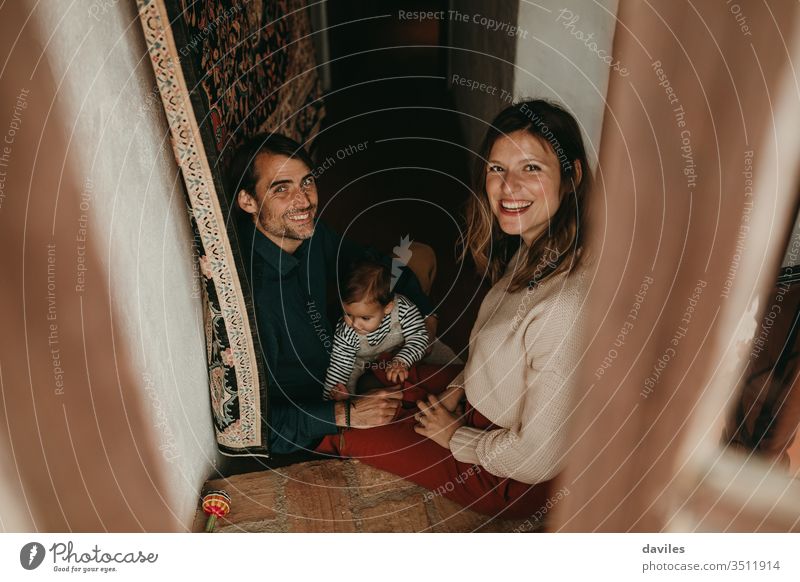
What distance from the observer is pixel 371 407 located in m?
0.69

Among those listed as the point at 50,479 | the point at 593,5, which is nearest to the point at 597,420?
the point at 593,5

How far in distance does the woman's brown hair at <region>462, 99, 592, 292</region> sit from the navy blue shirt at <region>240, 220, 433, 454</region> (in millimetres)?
90

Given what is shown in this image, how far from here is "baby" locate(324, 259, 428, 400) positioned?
62cm

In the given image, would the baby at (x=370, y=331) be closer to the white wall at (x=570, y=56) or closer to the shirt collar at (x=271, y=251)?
the shirt collar at (x=271, y=251)

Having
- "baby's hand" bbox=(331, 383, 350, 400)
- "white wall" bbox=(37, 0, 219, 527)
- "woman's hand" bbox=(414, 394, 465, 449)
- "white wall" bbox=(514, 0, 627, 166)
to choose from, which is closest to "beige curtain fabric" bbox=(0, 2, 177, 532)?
"white wall" bbox=(37, 0, 219, 527)

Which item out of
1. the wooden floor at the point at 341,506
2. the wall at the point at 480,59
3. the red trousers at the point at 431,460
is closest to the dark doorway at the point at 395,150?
the wall at the point at 480,59

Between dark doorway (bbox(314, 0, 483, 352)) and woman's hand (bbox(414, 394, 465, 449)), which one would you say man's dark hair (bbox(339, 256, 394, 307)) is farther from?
woman's hand (bbox(414, 394, 465, 449))

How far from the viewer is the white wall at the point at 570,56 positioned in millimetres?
539

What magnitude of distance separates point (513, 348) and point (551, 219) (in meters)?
0.15

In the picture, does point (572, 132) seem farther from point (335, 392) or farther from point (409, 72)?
point (335, 392)

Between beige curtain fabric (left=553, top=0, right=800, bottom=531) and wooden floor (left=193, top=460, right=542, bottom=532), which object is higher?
beige curtain fabric (left=553, top=0, right=800, bottom=531)

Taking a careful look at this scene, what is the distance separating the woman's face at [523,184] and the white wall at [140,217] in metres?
0.35

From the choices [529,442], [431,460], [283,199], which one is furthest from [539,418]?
[283,199]

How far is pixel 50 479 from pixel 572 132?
68cm
